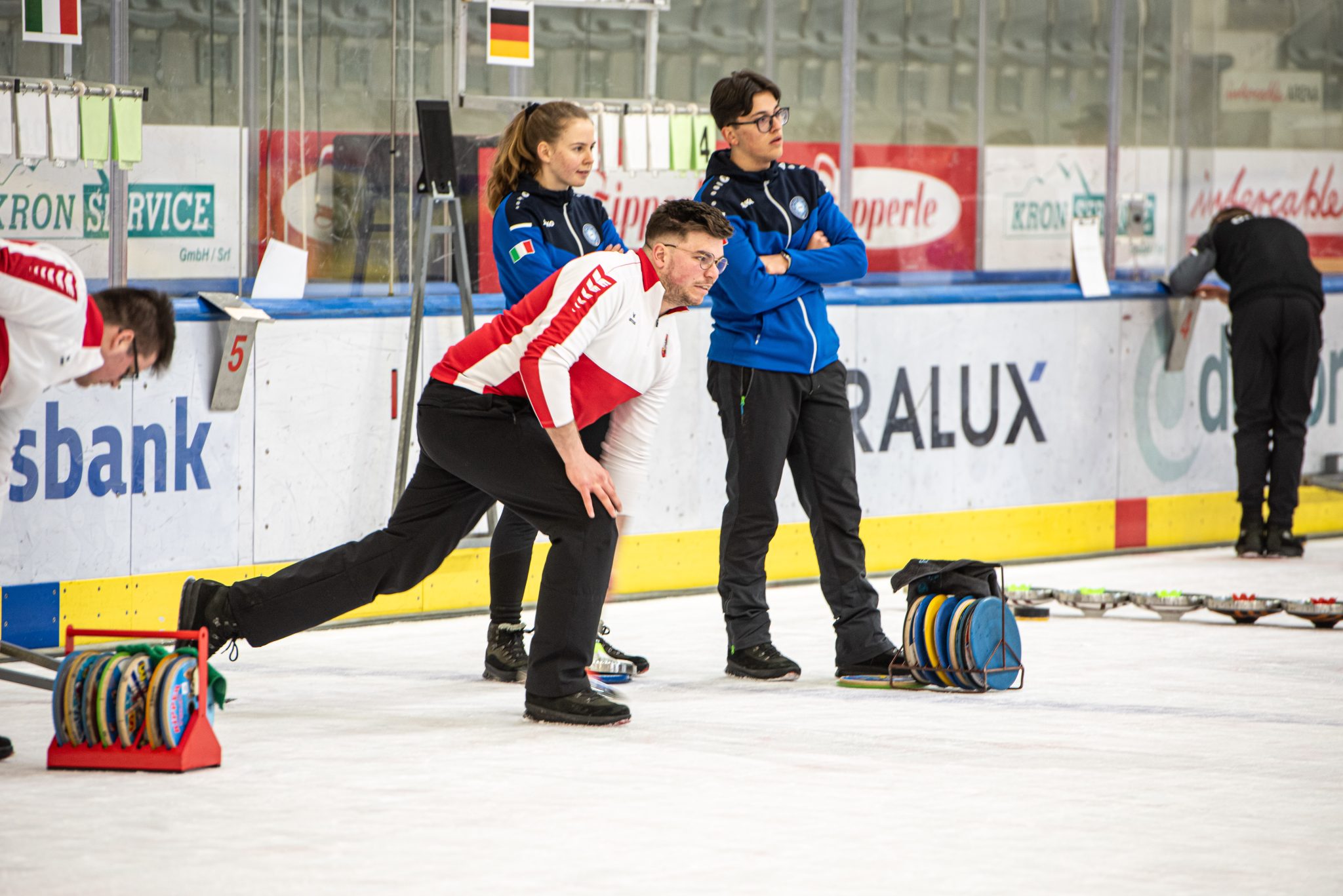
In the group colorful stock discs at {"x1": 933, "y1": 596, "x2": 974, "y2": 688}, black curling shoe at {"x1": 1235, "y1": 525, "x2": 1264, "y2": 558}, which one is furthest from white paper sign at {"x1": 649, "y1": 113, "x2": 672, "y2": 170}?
black curling shoe at {"x1": 1235, "y1": 525, "x2": 1264, "y2": 558}

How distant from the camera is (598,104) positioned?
7.75m

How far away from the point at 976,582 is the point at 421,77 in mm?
3200

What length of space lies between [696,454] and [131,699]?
3.89m

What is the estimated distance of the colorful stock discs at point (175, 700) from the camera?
14.4ft

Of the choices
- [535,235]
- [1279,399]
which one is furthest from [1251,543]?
[535,235]

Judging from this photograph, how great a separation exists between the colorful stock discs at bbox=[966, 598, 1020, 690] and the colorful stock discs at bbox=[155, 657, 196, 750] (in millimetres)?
2267

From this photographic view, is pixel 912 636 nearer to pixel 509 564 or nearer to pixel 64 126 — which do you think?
pixel 509 564

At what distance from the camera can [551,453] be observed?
4.99m

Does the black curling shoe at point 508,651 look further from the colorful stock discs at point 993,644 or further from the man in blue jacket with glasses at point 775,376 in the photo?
the colorful stock discs at point 993,644

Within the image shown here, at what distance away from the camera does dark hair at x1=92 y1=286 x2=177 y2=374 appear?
4.42m

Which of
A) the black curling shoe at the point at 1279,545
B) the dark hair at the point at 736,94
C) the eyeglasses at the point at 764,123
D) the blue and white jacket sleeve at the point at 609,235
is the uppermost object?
the dark hair at the point at 736,94

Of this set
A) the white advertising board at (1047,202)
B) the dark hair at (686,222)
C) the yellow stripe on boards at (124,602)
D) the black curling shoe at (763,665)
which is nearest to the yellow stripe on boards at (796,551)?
the yellow stripe on boards at (124,602)

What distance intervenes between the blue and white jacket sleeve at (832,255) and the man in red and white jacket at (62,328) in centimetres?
200

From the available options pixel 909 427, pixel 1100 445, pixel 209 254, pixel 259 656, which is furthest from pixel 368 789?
pixel 1100 445
